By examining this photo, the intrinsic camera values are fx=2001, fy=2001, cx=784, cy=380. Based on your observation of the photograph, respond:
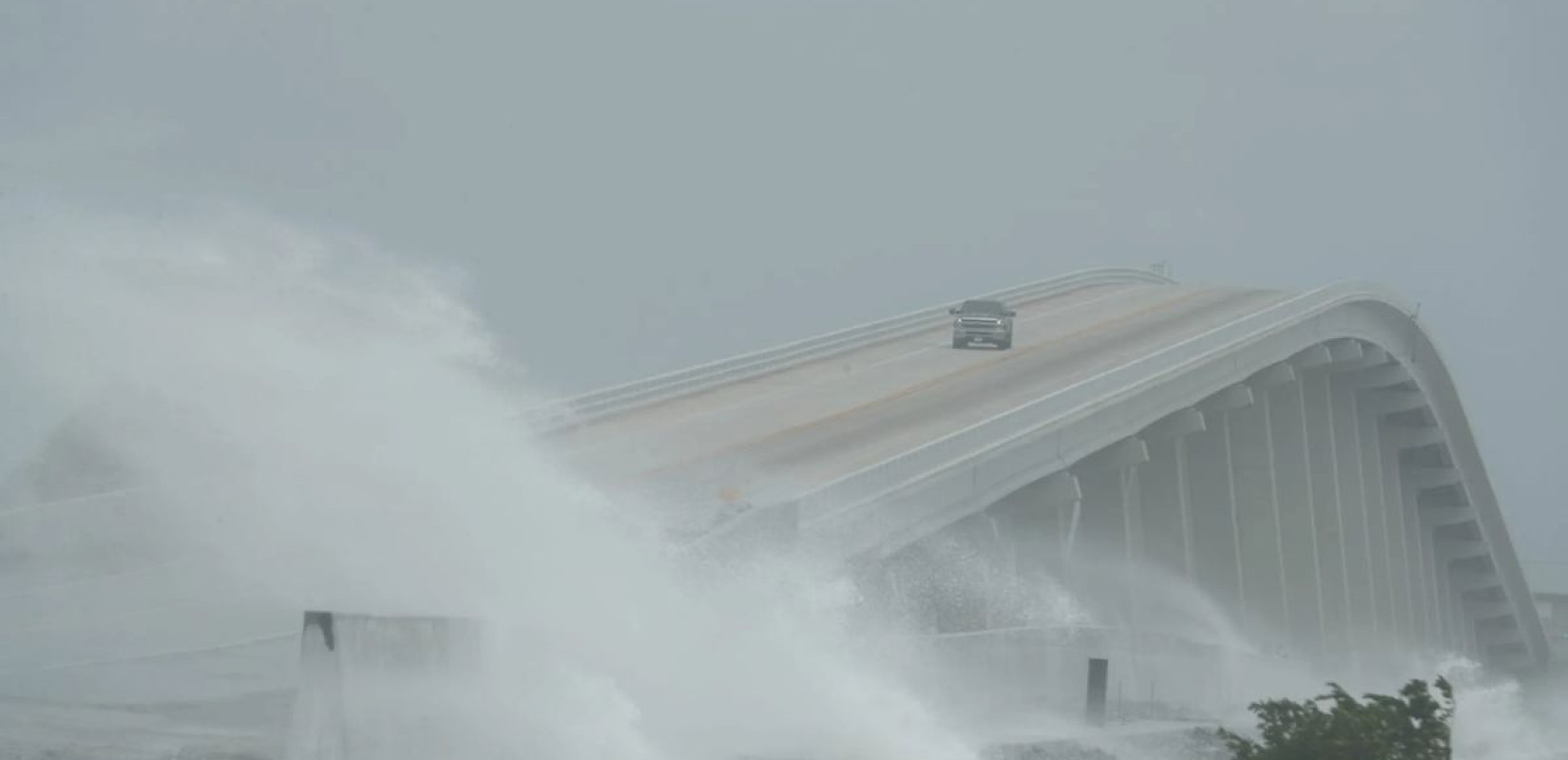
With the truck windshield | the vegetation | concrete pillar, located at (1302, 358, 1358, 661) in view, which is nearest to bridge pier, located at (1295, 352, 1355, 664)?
concrete pillar, located at (1302, 358, 1358, 661)

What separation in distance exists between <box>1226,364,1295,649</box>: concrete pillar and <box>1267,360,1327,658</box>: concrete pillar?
135 centimetres

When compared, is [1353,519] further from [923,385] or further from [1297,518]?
[923,385]

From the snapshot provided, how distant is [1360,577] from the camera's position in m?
57.2

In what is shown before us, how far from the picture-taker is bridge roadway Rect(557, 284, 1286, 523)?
3092cm

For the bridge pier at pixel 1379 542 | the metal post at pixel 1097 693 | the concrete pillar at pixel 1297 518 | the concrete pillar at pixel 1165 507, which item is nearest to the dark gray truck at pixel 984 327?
the concrete pillar at pixel 1165 507

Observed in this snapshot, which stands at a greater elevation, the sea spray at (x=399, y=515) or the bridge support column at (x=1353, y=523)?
the bridge support column at (x=1353, y=523)

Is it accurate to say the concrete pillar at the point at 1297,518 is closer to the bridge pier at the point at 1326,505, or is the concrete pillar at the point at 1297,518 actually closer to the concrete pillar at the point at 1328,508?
the bridge pier at the point at 1326,505

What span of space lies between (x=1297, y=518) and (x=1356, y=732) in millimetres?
41392

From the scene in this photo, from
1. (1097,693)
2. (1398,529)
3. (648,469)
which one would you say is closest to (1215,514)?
(1398,529)

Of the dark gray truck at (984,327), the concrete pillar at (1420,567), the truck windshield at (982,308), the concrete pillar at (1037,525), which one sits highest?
the truck windshield at (982,308)

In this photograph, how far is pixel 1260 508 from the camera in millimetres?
50875

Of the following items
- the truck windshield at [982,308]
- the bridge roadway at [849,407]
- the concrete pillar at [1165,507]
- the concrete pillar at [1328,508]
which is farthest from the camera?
the concrete pillar at [1328,508]

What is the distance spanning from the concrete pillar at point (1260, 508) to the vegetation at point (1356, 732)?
36813 millimetres

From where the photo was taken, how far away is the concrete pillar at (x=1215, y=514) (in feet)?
158
